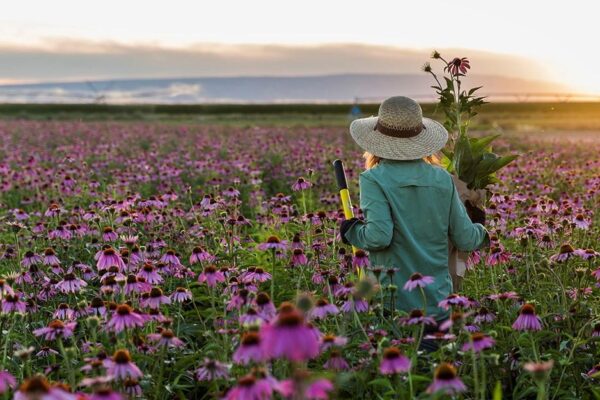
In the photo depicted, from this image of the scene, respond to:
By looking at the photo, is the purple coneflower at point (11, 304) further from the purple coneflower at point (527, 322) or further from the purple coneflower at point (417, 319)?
the purple coneflower at point (527, 322)

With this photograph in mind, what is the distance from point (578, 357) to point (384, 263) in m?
1.08

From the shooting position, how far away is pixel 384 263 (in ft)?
13.1

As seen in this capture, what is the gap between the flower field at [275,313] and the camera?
250cm

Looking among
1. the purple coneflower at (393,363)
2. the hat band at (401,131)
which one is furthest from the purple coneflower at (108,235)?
the purple coneflower at (393,363)

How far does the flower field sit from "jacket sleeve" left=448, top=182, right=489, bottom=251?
288 mm

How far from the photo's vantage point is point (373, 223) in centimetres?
385

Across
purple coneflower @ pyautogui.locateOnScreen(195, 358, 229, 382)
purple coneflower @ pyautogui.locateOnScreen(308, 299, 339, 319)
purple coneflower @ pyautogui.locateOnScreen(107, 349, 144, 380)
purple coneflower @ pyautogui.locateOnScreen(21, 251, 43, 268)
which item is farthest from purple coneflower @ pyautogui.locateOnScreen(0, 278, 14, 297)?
purple coneflower @ pyautogui.locateOnScreen(308, 299, 339, 319)

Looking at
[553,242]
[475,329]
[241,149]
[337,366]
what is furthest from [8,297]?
[241,149]

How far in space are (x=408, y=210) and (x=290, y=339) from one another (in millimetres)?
2351

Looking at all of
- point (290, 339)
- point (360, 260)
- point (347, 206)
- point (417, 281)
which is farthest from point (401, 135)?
point (290, 339)

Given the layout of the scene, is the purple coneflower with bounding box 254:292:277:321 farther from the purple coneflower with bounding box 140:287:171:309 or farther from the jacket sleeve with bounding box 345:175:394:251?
the jacket sleeve with bounding box 345:175:394:251

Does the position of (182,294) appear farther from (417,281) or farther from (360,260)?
(417,281)

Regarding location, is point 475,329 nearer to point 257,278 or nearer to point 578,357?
point 578,357

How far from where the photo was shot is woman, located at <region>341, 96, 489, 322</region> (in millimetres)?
3914
